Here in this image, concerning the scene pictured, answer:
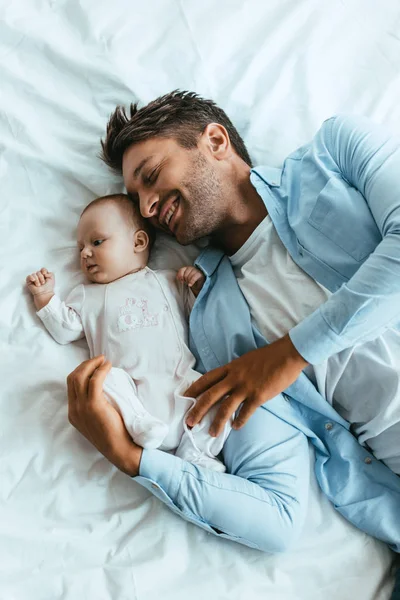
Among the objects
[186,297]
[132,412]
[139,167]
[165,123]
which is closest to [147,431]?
[132,412]

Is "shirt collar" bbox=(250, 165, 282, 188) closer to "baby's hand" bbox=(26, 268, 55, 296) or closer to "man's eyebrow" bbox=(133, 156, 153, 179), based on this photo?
"man's eyebrow" bbox=(133, 156, 153, 179)

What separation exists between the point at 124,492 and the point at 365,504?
1.63ft

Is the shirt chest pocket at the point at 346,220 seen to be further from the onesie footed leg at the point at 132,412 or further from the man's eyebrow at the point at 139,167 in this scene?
the onesie footed leg at the point at 132,412

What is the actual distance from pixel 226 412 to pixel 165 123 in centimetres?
70

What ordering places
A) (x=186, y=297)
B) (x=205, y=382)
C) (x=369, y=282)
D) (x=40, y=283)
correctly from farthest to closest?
(x=186, y=297)
(x=40, y=283)
(x=205, y=382)
(x=369, y=282)

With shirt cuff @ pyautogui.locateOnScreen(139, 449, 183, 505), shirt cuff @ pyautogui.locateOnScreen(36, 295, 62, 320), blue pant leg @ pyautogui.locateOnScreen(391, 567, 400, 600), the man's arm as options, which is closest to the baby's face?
shirt cuff @ pyautogui.locateOnScreen(36, 295, 62, 320)

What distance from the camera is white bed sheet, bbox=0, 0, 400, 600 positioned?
3.81ft

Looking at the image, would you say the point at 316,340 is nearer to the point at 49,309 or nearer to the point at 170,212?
the point at 170,212

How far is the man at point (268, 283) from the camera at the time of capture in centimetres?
118

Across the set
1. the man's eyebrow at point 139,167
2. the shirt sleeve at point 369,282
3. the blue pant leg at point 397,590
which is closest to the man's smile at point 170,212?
the man's eyebrow at point 139,167

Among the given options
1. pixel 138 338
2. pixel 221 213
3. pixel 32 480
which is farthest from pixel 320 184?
pixel 32 480

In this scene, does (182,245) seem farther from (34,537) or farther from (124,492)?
(34,537)

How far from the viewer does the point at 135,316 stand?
138 cm

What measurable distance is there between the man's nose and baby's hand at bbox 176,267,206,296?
0.15 m
